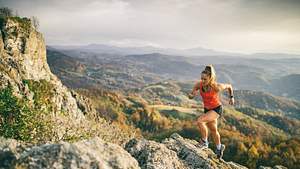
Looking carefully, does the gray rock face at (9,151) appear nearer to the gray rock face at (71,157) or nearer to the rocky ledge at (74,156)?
the rocky ledge at (74,156)

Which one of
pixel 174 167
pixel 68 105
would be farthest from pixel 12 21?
pixel 174 167

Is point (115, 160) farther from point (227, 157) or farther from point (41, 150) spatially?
point (227, 157)

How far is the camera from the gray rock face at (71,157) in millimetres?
8438

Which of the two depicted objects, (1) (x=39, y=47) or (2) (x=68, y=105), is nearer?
(2) (x=68, y=105)

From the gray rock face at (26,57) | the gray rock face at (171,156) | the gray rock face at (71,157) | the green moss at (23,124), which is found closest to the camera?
the gray rock face at (71,157)

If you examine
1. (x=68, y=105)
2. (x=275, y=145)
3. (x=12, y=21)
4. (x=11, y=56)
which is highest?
(x=12, y=21)

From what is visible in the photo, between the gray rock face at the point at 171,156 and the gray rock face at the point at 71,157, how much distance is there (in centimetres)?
287

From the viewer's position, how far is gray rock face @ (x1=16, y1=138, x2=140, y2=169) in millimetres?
8438

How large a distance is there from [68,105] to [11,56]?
30160mm

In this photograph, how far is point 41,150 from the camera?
29.2 ft

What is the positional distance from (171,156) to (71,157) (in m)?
6.35

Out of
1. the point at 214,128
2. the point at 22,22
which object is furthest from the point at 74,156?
the point at 22,22

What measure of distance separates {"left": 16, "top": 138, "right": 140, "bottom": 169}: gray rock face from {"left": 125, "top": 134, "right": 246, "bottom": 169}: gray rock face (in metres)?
2.87

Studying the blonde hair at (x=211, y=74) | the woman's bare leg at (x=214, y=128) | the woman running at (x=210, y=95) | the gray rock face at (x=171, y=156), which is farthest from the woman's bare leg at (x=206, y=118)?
the gray rock face at (x=171, y=156)
